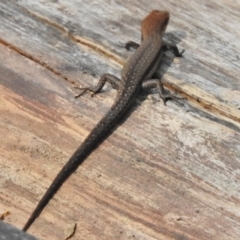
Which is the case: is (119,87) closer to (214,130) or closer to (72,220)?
(214,130)

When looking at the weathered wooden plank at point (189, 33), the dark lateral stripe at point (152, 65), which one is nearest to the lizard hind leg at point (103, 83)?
the weathered wooden plank at point (189, 33)

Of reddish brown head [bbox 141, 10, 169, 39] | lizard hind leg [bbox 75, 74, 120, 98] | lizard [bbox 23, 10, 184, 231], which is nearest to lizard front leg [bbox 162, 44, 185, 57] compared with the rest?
lizard [bbox 23, 10, 184, 231]

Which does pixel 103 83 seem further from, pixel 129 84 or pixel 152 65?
pixel 152 65

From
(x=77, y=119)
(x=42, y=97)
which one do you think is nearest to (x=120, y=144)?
(x=77, y=119)

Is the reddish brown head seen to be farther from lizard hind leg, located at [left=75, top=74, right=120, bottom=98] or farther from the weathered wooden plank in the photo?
lizard hind leg, located at [left=75, top=74, right=120, bottom=98]

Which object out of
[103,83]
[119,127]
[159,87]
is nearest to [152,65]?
[159,87]
